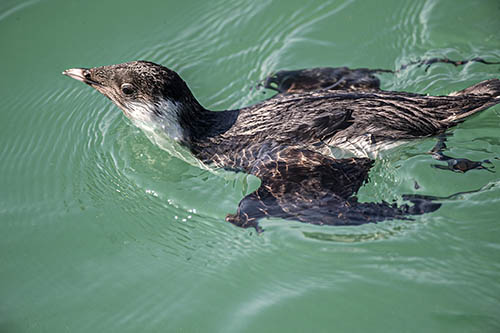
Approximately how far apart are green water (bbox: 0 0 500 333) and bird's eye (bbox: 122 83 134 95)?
1163 millimetres

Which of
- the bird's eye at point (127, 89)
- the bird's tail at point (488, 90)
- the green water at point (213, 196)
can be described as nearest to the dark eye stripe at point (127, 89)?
the bird's eye at point (127, 89)

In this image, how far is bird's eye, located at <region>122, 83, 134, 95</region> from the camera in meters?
5.57

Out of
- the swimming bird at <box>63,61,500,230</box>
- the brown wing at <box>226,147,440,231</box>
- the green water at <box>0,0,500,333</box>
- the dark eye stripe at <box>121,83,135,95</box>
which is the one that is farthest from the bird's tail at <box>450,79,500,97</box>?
the dark eye stripe at <box>121,83,135,95</box>

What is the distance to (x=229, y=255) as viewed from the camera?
5.39 metres

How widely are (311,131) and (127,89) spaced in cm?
220

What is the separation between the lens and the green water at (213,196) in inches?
191

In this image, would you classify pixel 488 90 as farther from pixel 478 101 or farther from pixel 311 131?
pixel 311 131

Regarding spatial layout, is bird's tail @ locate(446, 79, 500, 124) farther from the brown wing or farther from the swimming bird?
the brown wing

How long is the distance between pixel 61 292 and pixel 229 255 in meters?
1.86

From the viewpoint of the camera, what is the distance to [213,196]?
5984mm

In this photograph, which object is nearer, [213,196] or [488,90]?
[488,90]

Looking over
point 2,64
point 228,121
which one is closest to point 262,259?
point 228,121

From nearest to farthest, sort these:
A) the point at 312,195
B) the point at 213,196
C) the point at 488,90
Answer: the point at 312,195 < the point at 488,90 < the point at 213,196

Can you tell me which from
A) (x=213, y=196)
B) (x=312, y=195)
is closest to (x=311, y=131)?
(x=312, y=195)
